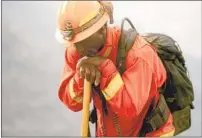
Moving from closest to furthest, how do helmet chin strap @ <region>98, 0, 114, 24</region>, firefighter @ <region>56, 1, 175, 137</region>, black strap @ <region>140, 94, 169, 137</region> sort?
1. firefighter @ <region>56, 1, 175, 137</region>
2. helmet chin strap @ <region>98, 0, 114, 24</region>
3. black strap @ <region>140, 94, 169, 137</region>

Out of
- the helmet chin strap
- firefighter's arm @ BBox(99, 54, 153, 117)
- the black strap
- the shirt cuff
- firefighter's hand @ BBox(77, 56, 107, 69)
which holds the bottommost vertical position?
the black strap

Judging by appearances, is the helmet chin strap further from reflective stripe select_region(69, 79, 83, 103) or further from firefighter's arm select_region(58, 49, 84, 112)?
reflective stripe select_region(69, 79, 83, 103)

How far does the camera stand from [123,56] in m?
4.16

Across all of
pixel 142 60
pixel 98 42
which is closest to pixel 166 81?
pixel 142 60

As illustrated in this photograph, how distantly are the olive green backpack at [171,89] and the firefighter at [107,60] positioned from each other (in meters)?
0.10

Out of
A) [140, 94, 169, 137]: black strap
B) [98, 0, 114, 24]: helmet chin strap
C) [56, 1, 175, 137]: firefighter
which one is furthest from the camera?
[140, 94, 169, 137]: black strap

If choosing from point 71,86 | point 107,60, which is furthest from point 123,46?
point 71,86

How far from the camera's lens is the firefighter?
399cm

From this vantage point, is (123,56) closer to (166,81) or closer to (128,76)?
(128,76)

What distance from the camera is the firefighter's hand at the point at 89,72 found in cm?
401

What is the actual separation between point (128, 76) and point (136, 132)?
0.59m

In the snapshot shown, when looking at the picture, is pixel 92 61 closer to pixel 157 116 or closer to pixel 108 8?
pixel 108 8

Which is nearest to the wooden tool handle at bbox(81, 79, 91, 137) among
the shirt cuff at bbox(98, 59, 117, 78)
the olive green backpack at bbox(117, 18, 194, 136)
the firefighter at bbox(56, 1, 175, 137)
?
the firefighter at bbox(56, 1, 175, 137)

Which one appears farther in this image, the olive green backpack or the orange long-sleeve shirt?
the olive green backpack
